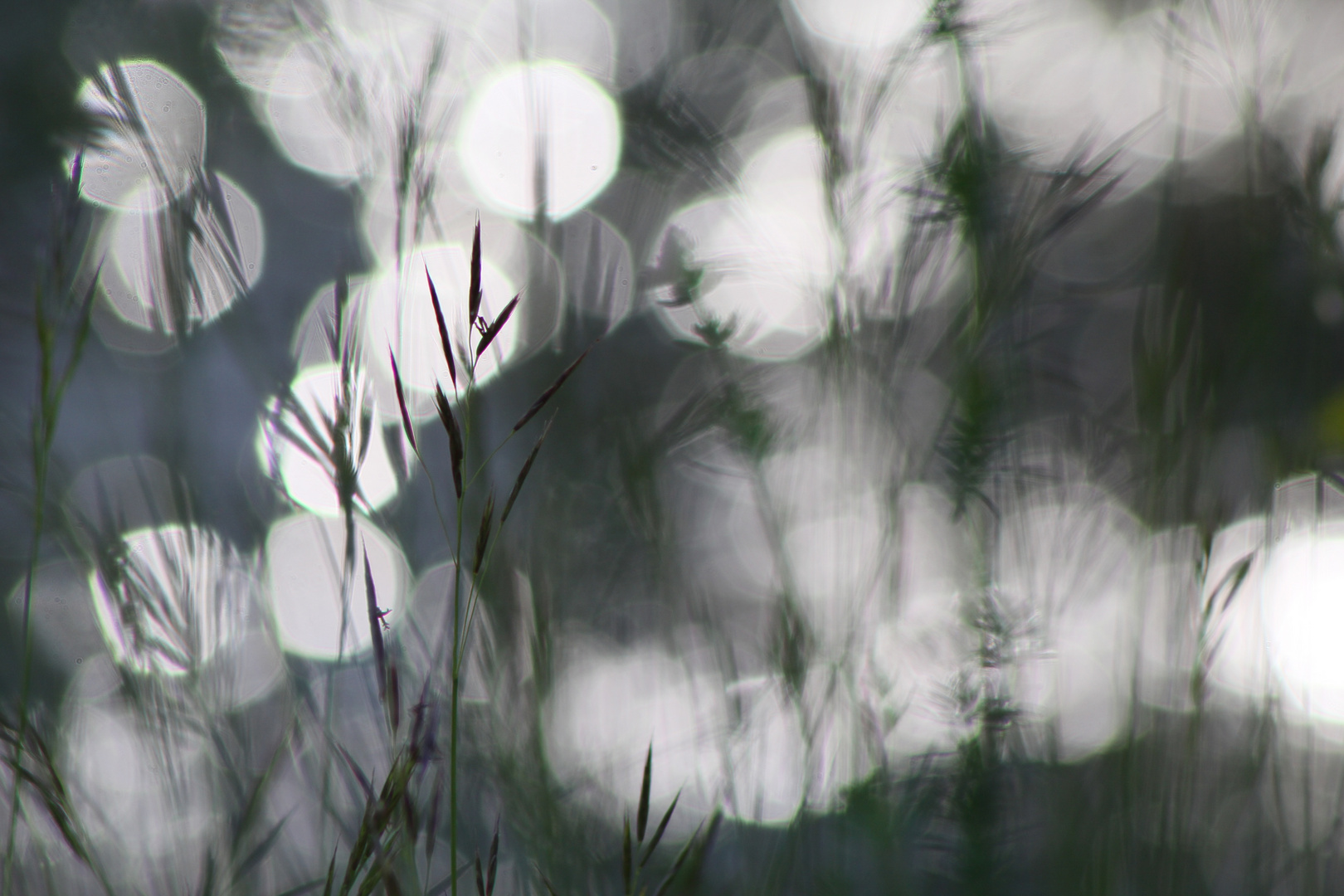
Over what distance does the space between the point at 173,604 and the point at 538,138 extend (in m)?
0.35

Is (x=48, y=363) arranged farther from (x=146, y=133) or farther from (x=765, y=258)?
(x=765, y=258)

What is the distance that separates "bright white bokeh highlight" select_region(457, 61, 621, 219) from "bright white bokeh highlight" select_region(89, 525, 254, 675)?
28 centimetres

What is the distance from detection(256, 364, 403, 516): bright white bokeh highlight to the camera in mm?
369

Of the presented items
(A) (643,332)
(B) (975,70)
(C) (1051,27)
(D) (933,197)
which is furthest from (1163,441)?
(A) (643,332)

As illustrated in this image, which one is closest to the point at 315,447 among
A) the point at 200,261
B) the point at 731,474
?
the point at 200,261

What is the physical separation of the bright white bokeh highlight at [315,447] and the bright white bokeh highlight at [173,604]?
0.06 metres

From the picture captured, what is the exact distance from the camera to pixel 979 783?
0.46 m

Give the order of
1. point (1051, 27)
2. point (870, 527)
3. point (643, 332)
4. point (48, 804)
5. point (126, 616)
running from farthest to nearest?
point (643, 332) → point (1051, 27) → point (870, 527) → point (126, 616) → point (48, 804)

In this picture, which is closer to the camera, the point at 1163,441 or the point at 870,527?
the point at 1163,441

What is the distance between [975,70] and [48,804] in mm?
682

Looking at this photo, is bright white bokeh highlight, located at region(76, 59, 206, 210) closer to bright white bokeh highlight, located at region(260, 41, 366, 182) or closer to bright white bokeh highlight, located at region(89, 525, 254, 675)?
Result: bright white bokeh highlight, located at region(260, 41, 366, 182)

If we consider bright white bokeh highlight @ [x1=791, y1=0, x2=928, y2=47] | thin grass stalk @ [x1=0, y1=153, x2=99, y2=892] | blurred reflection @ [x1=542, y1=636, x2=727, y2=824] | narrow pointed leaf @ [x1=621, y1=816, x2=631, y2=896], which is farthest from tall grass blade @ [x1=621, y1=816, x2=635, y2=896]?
bright white bokeh highlight @ [x1=791, y1=0, x2=928, y2=47]

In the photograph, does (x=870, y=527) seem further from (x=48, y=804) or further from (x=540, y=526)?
(x=48, y=804)

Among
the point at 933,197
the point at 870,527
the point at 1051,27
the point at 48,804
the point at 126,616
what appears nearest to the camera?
the point at 48,804
